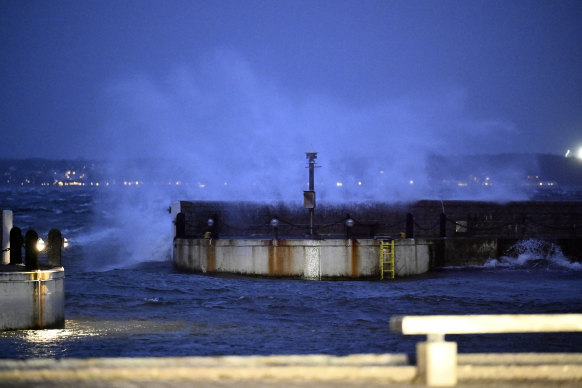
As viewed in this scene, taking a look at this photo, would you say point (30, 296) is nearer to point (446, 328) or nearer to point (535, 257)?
point (446, 328)


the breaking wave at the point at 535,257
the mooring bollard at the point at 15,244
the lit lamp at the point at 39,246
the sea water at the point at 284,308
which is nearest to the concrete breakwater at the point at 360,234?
the breaking wave at the point at 535,257

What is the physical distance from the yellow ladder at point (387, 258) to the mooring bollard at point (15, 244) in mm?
13790

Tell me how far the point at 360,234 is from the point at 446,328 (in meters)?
24.8

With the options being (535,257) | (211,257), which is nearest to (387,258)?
(211,257)

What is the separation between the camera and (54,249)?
15.9 m

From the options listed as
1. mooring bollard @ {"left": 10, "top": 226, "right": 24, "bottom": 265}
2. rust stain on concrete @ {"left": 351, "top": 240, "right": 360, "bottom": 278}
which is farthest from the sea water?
mooring bollard @ {"left": 10, "top": 226, "right": 24, "bottom": 265}

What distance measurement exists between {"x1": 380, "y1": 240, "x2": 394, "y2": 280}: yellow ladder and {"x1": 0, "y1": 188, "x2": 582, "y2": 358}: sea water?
20.2 inches

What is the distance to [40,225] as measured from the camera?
75.9m

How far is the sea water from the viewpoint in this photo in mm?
13984

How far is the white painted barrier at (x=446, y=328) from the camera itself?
6332mm

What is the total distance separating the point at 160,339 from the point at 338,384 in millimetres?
9202

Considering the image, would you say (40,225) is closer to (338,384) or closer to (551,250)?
(551,250)

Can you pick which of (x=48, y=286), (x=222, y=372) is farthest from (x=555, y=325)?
(x=48, y=286)

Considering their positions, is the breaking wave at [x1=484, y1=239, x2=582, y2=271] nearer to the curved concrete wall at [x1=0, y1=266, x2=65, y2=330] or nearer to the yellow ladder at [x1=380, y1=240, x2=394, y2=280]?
the yellow ladder at [x1=380, y1=240, x2=394, y2=280]
